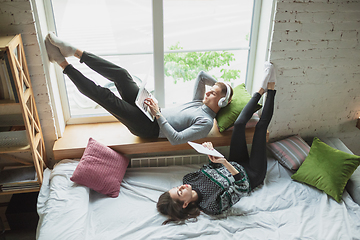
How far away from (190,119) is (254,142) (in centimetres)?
56

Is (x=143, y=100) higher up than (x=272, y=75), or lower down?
lower down

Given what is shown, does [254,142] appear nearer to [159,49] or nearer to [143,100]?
[143,100]

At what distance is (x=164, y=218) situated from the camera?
195cm

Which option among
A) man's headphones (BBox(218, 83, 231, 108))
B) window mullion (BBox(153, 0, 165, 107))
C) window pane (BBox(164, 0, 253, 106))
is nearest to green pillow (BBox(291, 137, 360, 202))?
man's headphones (BBox(218, 83, 231, 108))

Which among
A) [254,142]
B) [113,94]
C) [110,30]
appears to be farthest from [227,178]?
[110,30]

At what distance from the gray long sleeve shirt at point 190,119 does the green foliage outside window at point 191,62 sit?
169 millimetres

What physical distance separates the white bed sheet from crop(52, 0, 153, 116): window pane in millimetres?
952

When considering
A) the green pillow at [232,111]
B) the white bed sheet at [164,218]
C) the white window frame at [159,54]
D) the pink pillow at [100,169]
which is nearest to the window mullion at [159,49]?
the white window frame at [159,54]

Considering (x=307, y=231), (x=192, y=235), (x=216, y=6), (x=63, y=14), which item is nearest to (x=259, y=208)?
(x=307, y=231)

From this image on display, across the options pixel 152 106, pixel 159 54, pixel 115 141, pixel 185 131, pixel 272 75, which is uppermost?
pixel 159 54

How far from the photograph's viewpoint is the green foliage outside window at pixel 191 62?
8.20ft

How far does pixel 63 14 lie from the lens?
219 cm

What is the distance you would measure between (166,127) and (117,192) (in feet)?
2.03

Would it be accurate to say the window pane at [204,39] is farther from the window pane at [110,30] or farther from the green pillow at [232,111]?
the green pillow at [232,111]
